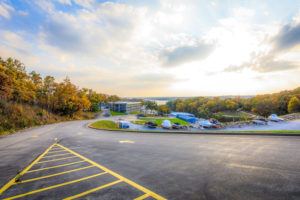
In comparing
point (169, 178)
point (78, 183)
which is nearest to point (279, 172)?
point (169, 178)

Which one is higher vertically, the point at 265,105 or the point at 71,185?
the point at 265,105

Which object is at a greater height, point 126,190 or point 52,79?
point 52,79

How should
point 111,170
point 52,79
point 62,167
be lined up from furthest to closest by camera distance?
point 52,79
point 62,167
point 111,170

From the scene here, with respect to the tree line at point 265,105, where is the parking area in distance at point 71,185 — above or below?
below

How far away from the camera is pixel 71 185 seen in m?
4.02

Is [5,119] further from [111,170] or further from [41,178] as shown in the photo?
[111,170]

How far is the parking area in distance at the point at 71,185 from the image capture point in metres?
3.49

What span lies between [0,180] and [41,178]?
4.45ft

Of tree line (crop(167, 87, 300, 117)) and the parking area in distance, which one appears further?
tree line (crop(167, 87, 300, 117))

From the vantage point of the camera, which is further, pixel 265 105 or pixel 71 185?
pixel 265 105

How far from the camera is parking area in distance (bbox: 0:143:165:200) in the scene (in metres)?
Answer: 3.49

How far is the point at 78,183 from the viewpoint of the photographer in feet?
13.5

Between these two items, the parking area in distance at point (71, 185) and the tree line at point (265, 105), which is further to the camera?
the tree line at point (265, 105)

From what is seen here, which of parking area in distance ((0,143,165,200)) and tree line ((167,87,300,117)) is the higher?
tree line ((167,87,300,117))
